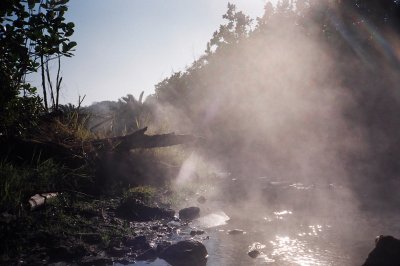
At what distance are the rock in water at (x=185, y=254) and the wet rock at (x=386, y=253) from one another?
2092 millimetres

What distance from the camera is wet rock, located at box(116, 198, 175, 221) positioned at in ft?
19.0

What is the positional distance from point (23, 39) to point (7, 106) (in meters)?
1.40

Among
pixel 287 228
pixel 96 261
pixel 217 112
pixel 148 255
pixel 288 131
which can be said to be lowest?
pixel 287 228

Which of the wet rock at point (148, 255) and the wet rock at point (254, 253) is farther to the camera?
the wet rock at point (254, 253)

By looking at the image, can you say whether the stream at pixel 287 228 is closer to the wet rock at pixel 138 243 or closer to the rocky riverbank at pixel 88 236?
the rocky riverbank at pixel 88 236

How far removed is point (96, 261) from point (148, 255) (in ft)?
2.43

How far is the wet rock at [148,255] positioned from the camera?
4293mm

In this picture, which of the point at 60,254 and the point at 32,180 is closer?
the point at 60,254

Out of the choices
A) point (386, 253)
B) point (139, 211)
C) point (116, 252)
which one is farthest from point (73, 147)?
point (386, 253)

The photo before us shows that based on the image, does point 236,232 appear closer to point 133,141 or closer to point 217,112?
point 133,141

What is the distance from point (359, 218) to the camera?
661cm

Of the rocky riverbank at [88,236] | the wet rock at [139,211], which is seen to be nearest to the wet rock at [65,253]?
the rocky riverbank at [88,236]

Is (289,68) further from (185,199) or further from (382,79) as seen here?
(185,199)

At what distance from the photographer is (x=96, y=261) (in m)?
3.95
